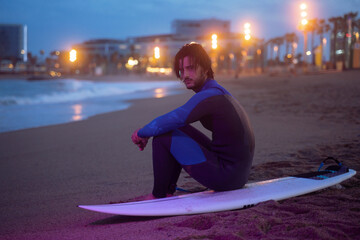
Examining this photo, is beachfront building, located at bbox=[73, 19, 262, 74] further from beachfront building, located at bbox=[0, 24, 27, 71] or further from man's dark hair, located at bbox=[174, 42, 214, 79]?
man's dark hair, located at bbox=[174, 42, 214, 79]

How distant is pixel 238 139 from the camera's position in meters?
2.55

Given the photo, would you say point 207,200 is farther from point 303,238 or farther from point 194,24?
point 194,24

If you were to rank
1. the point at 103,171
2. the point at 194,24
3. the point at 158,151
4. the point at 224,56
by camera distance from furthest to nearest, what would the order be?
the point at 194,24
the point at 224,56
the point at 103,171
the point at 158,151

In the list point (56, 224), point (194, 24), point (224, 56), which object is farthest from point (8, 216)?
point (194, 24)

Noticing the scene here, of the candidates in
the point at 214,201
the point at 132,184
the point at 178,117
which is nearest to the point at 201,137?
the point at 178,117

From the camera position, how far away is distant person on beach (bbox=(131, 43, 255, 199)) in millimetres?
2486

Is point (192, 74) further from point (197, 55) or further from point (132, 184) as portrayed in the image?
point (132, 184)

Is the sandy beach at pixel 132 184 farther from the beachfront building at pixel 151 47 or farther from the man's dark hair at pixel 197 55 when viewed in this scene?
the beachfront building at pixel 151 47

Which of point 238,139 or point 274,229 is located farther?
point 238,139

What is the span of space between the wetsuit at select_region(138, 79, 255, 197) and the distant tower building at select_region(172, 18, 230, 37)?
122 metres

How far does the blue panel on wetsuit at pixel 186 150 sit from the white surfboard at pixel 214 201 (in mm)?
282

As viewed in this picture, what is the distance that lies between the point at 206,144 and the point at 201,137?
0.07 meters

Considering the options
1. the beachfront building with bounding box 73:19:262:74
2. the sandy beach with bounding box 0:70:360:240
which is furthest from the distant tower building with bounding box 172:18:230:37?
the sandy beach with bounding box 0:70:360:240

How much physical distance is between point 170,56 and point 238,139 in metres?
112
